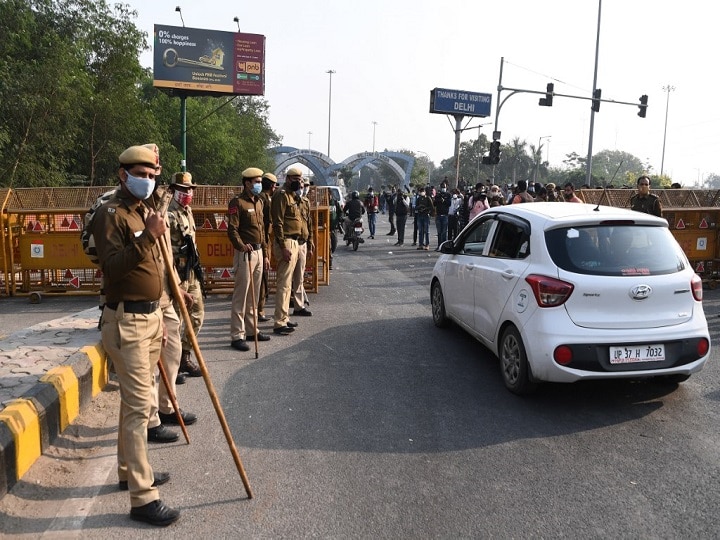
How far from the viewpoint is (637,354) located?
503 centimetres

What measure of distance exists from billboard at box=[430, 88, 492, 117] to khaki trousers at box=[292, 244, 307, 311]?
95.0ft

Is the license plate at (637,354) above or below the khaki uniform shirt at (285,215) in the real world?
below

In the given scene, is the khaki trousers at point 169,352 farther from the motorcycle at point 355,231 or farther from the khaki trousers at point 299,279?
the motorcycle at point 355,231

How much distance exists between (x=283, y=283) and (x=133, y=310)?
4.47m

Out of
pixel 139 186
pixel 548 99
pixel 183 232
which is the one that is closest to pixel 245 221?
pixel 183 232

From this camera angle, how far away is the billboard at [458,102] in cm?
3600

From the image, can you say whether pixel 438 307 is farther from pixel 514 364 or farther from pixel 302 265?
pixel 514 364

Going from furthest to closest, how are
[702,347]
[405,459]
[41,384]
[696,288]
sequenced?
[696,288] < [702,347] < [41,384] < [405,459]

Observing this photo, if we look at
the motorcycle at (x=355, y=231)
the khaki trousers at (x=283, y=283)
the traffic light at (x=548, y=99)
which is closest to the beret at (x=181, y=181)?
the khaki trousers at (x=283, y=283)

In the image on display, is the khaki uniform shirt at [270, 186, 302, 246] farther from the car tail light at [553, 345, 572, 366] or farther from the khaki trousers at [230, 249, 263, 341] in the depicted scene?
the car tail light at [553, 345, 572, 366]

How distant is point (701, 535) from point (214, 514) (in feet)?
8.82

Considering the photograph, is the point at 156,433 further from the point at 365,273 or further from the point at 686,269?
the point at 365,273

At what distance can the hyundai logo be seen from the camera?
16.6ft

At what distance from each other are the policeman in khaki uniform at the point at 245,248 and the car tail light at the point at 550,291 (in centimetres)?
329
